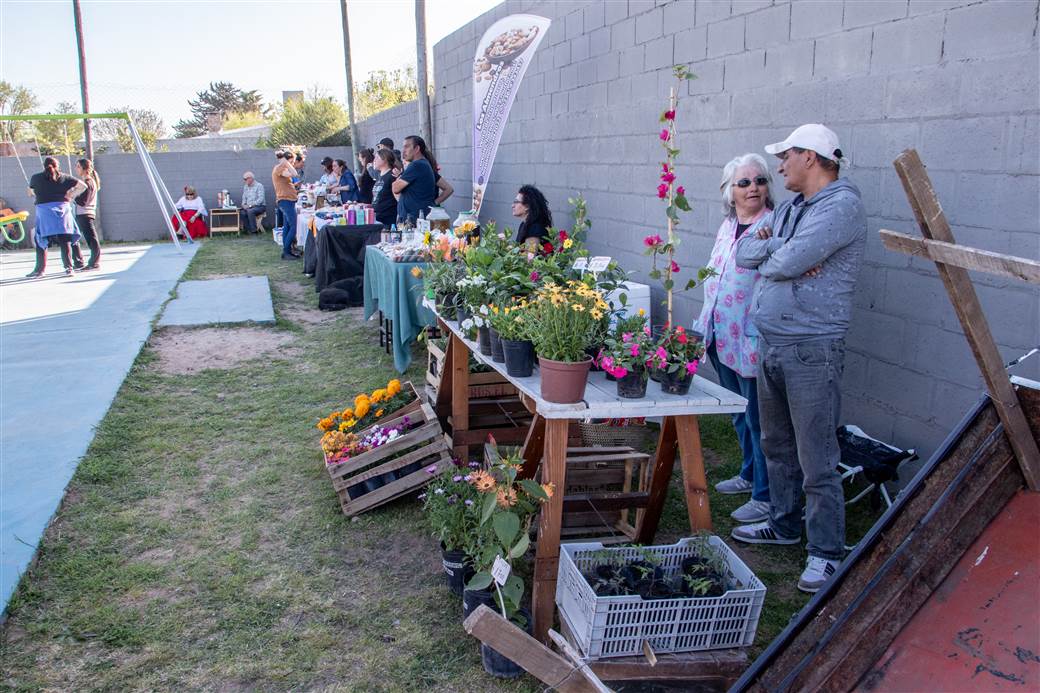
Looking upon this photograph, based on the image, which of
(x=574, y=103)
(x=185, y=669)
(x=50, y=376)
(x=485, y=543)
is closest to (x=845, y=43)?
(x=485, y=543)

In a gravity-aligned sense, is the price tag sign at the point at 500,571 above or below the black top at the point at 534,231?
below

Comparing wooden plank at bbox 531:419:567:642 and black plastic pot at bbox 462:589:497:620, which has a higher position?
wooden plank at bbox 531:419:567:642

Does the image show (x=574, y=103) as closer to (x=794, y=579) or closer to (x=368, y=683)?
(x=794, y=579)

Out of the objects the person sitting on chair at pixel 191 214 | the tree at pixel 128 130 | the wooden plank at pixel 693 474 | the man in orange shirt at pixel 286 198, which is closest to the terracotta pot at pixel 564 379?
the wooden plank at pixel 693 474

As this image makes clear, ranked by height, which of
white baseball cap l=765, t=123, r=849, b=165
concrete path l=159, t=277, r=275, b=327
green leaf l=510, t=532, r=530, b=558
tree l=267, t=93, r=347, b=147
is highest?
tree l=267, t=93, r=347, b=147

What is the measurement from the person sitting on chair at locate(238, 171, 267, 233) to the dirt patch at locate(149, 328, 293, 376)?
29.0 ft

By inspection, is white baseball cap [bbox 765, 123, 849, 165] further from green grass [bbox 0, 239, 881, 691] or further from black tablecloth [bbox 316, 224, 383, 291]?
black tablecloth [bbox 316, 224, 383, 291]

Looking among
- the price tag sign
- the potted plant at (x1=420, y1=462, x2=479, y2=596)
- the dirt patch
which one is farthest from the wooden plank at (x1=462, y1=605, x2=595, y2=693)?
the dirt patch

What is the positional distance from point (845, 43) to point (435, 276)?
2101 mm

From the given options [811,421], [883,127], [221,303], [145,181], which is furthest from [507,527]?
[145,181]

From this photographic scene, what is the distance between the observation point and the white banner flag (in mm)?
6512

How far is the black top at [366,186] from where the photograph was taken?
35.0 ft

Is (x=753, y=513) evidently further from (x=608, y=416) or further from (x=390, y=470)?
(x=390, y=470)

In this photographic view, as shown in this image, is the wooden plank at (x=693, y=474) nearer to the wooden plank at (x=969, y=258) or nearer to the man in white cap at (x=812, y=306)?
the man in white cap at (x=812, y=306)
